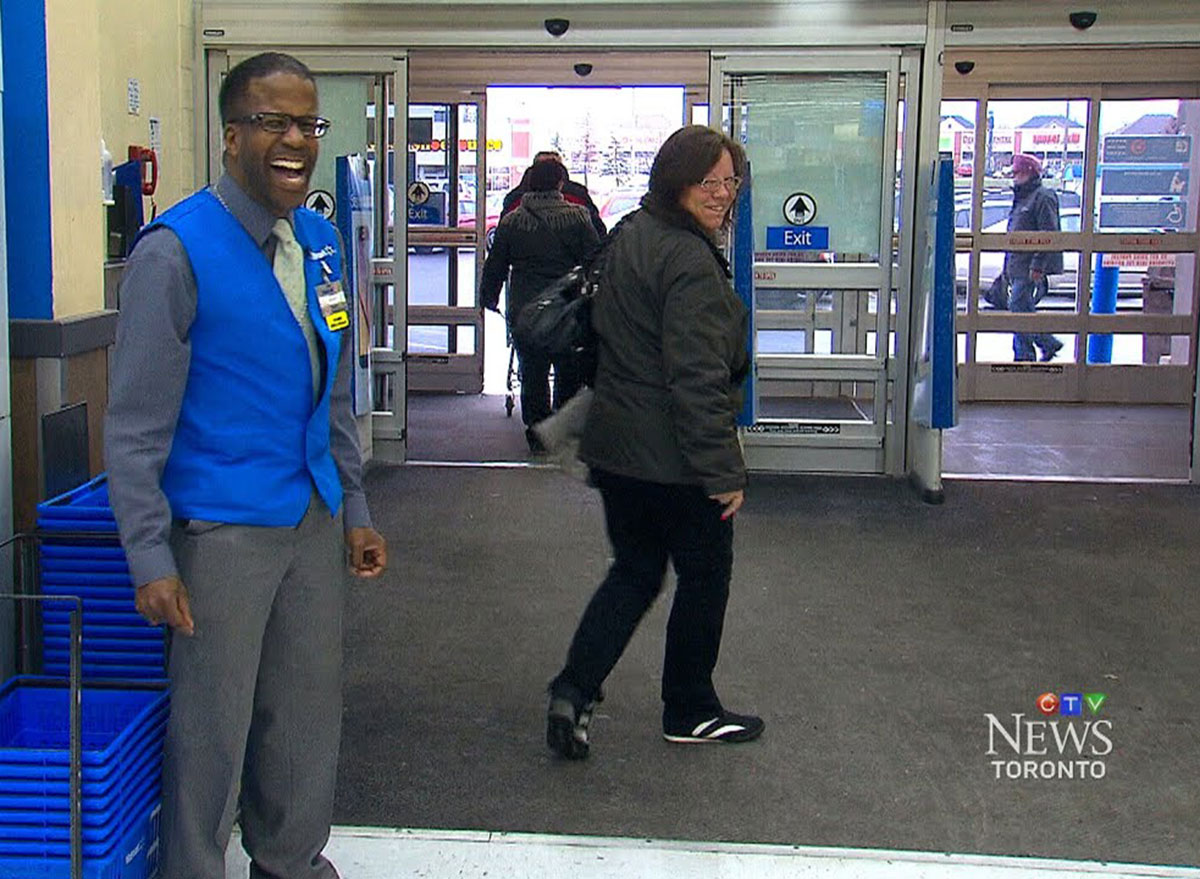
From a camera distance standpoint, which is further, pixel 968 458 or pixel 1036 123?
pixel 1036 123

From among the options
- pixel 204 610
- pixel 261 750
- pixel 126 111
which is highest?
pixel 126 111

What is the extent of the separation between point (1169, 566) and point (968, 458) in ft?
7.67

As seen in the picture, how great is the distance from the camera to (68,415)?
11.1ft

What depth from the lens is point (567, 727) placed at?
3.80 metres

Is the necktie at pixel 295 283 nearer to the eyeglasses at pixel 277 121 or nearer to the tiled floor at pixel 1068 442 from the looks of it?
the eyeglasses at pixel 277 121

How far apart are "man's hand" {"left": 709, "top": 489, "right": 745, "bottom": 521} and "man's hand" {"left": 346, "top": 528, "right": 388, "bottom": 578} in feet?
3.18

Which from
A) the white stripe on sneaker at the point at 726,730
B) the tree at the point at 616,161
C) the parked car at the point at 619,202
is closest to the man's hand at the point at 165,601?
the white stripe on sneaker at the point at 726,730

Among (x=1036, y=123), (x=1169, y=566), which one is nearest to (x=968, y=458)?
(x=1169, y=566)

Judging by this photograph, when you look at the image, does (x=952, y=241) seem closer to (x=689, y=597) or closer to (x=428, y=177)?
(x=689, y=597)

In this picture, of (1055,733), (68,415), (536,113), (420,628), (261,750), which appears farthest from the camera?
(536,113)

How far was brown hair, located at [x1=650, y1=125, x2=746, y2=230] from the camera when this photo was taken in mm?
3647

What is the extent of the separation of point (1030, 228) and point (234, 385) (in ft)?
27.7

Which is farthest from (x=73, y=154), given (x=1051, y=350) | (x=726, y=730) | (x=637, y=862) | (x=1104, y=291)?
(x=1104, y=291)

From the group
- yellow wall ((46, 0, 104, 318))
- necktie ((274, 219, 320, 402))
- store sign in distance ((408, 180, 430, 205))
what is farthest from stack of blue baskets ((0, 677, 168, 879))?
store sign in distance ((408, 180, 430, 205))
